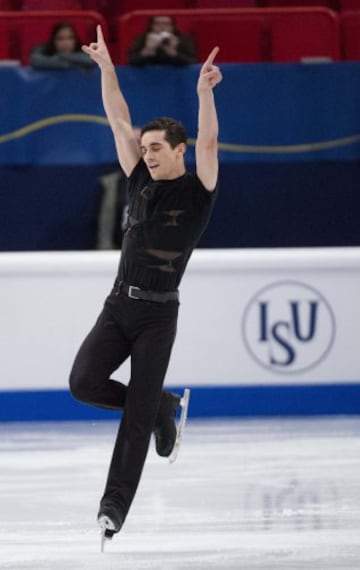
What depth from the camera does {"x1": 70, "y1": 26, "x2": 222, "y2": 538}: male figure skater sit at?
4293 millimetres

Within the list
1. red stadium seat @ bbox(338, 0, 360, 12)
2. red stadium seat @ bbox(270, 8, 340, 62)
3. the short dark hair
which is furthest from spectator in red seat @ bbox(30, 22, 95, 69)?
the short dark hair

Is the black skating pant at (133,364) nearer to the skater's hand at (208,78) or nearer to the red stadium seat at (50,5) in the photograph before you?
the skater's hand at (208,78)

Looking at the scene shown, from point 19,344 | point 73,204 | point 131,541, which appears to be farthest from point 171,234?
point 73,204

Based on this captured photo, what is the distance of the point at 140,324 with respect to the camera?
14.2 feet

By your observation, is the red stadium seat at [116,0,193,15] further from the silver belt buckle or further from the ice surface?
the silver belt buckle

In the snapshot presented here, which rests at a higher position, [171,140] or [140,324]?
[171,140]

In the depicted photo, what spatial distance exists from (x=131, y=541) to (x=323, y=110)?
3930mm

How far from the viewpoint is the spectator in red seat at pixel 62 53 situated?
25.2 feet

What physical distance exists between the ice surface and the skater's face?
1240 millimetres

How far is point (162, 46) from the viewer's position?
765cm

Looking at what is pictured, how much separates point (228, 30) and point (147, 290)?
170 inches

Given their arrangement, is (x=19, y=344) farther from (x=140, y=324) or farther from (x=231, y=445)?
(x=140, y=324)

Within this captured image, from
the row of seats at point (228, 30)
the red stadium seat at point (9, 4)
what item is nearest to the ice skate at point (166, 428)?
the row of seats at point (228, 30)

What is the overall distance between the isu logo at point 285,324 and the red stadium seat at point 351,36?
210 centimetres
